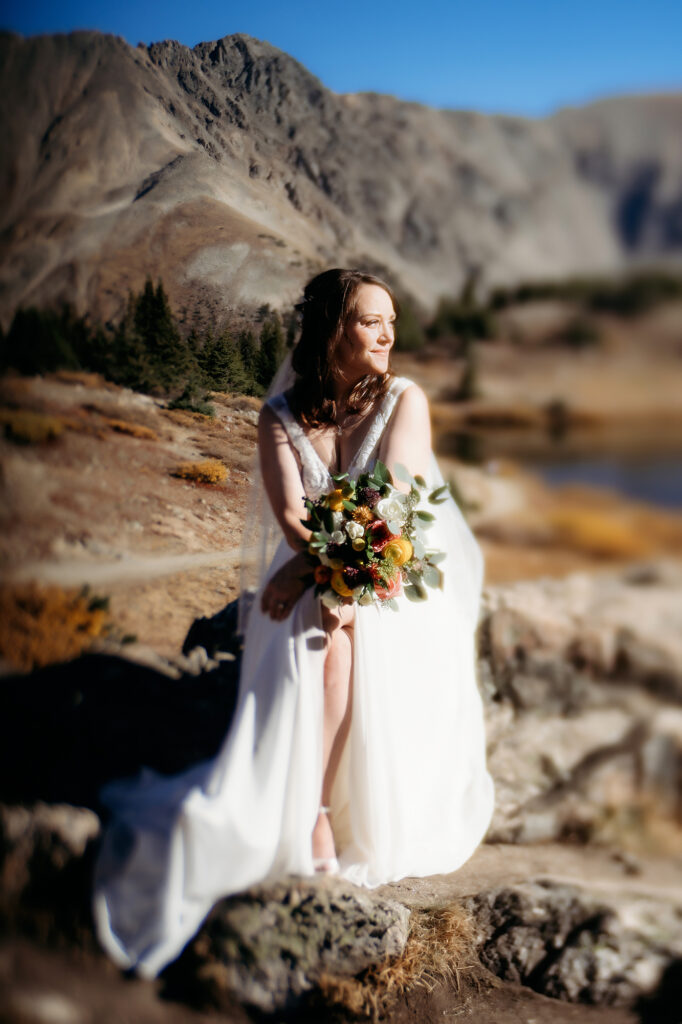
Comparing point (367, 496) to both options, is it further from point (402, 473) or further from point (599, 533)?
point (599, 533)

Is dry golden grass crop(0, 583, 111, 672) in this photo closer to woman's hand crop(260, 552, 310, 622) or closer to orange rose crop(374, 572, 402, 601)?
woman's hand crop(260, 552, 310, 622)

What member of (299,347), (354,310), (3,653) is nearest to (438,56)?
(354,310)

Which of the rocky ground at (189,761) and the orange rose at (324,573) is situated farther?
the orange rose at (324,573)

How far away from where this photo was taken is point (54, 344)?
2.01 m

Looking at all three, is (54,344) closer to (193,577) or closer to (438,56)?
(193,577)

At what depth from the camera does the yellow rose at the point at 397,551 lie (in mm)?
1928

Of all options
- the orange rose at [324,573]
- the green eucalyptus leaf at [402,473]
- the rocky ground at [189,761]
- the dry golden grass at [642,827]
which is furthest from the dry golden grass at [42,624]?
the dry golden grass at [642,827]

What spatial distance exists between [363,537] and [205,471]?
585 mm

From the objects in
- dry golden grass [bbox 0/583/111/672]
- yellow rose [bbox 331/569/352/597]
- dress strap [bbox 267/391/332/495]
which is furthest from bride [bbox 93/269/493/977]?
dry golden grass [bbox 0/583/111/672]

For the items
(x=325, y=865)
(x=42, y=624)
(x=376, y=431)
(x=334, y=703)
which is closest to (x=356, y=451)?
(x=376, y=431)

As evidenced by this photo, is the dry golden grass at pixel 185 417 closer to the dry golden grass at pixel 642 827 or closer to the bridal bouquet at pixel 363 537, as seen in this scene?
the bridal bouquet at pixel 363 537

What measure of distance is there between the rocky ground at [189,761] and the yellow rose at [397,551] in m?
0.55

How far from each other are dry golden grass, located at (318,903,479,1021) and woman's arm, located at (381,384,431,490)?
1.42 meters

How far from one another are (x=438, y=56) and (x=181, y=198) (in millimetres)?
1060
